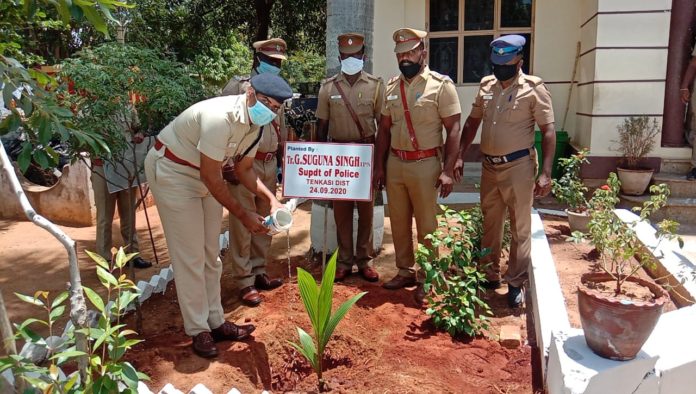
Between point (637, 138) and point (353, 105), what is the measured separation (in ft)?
14.1

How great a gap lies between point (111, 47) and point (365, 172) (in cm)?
193

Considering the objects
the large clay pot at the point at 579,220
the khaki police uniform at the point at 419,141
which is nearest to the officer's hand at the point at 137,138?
the khaki police uniform at the point at 419,141

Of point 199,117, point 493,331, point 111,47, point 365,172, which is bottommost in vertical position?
point 493,331

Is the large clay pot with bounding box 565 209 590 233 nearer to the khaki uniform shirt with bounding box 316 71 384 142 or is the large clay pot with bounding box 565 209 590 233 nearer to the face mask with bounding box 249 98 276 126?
the khaki uniform shirt with bounding box 316 71 384 142

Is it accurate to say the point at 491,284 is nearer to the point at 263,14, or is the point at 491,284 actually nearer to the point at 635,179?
the point at 635,179

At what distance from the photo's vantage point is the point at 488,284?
4410 mm

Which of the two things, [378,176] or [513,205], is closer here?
[513,205]

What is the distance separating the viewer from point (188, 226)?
10.5 feet

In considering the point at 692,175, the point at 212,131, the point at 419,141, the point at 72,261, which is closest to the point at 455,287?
the point at 419,141

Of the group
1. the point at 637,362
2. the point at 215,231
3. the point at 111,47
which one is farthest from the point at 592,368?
the point at 111,47

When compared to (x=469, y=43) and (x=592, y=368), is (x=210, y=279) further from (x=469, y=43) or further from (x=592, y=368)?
(x=469, y=43)

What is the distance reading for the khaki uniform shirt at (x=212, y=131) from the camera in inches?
115

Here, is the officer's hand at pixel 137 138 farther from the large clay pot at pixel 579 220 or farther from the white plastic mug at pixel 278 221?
the large clay pot at pixel 579 220

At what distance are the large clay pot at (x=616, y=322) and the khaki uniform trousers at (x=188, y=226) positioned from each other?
2.15 metres
